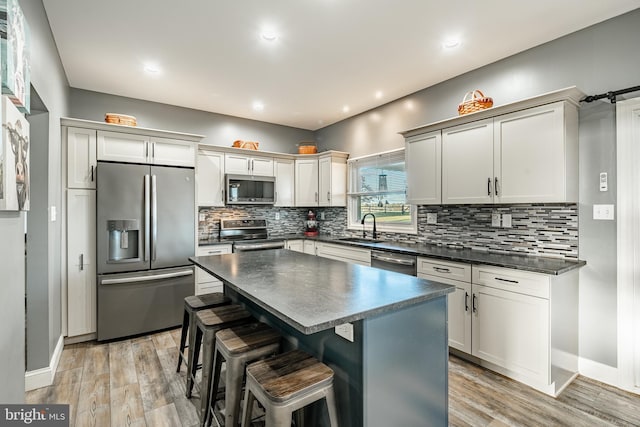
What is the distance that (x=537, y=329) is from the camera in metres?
2.27

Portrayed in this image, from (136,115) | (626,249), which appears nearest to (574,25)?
(626,249)

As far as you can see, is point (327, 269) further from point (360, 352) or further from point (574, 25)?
point (574, 25)

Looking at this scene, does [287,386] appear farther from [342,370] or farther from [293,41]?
[293,41]

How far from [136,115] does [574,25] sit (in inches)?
183

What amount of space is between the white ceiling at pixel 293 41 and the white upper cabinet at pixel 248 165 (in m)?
0.91

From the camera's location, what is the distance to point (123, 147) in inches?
134

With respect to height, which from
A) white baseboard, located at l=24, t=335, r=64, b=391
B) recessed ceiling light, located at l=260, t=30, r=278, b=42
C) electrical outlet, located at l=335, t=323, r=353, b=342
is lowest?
white baseboard, located at l=24, t=335, r=64, b=391

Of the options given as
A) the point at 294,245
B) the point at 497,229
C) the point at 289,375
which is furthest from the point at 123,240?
the point at 497,229

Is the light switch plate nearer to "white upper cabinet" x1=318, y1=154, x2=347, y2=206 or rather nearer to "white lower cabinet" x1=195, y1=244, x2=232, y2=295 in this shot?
"white upper cabinet" x1=318, y1=154, x2=347, y2=206

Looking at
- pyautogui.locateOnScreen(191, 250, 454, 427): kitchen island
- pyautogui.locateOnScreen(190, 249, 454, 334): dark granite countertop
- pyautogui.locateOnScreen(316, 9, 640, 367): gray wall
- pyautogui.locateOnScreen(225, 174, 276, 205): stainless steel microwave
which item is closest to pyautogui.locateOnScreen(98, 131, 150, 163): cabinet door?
pyautogui.locateOnScreen(225, 174, 276, 205): stainless steel microwave

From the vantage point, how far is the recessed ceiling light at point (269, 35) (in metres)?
2.56

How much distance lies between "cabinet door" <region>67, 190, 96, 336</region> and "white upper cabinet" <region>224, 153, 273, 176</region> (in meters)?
1.69

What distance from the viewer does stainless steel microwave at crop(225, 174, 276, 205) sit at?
14.5ft

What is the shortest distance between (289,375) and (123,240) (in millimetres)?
2809
